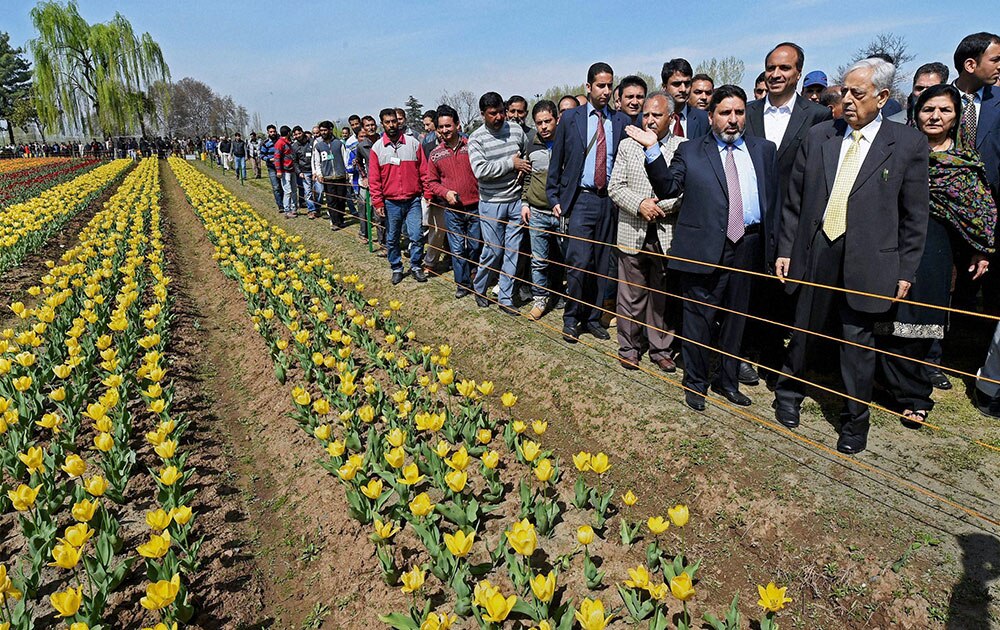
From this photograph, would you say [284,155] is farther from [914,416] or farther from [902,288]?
[914,416]

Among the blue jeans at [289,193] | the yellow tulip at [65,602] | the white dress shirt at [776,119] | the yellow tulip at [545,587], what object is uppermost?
the white dress shirt at [776,119]

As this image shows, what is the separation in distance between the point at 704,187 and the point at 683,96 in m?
1.67

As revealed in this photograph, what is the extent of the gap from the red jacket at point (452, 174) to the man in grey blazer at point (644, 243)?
247 cm

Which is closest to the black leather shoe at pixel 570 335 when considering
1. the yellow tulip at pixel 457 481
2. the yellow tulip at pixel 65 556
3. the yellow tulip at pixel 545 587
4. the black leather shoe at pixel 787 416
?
the black leather shoe at pixel 787 416

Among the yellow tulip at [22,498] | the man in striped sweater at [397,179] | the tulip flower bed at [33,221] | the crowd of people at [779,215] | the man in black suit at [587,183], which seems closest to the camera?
the yellow tulip at [22,498]

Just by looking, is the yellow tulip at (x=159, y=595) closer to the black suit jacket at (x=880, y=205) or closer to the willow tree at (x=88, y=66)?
the black suit jacket at (x=880, y=205)

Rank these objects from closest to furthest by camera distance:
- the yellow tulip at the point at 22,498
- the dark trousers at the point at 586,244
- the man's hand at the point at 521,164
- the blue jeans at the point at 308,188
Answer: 1. the yellow tulip at the point at 22,498
2. the dark trousers at the point at 586,244
3. the man's hand at the point at 521,164
4. the blue jeans at the point at 308,188

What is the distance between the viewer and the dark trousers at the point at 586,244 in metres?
5.01

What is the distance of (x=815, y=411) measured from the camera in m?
3.97

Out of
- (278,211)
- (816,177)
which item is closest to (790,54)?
(816,177)

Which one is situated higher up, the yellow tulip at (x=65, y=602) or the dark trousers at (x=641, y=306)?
the dark trousers at (x=641, y=306)

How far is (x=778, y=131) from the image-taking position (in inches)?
172

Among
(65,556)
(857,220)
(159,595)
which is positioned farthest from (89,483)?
(857,220)

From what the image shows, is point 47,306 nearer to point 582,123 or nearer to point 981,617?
point 582,123
